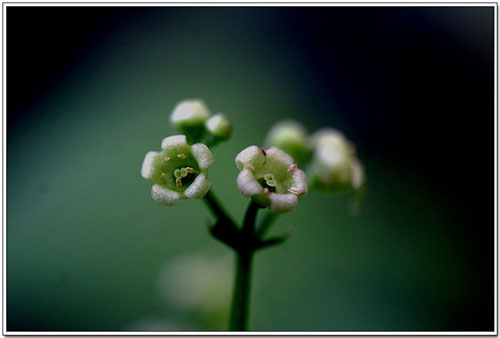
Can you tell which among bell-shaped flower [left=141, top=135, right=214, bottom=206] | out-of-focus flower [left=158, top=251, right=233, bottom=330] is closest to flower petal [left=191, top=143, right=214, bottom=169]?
bell-shaped flower [left=141, top=135, right=214, bottom=206]

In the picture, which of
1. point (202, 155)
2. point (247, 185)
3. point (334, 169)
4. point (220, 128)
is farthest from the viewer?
point (334, 169)

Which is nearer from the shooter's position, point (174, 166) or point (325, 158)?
point (174, 166)

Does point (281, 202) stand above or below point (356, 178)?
below

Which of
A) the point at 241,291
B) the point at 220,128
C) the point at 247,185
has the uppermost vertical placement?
the point at 220,128

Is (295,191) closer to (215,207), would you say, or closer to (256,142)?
(215,207)

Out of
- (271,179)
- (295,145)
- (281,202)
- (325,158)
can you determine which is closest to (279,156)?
(271,179)

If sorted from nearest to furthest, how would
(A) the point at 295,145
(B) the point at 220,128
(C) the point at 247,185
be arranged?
(C) the point at 247,185 → (B) the point at 220,128 → (A) the point at 295,145

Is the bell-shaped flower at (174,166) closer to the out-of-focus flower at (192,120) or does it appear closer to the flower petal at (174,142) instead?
the flower petal at (174,142)
